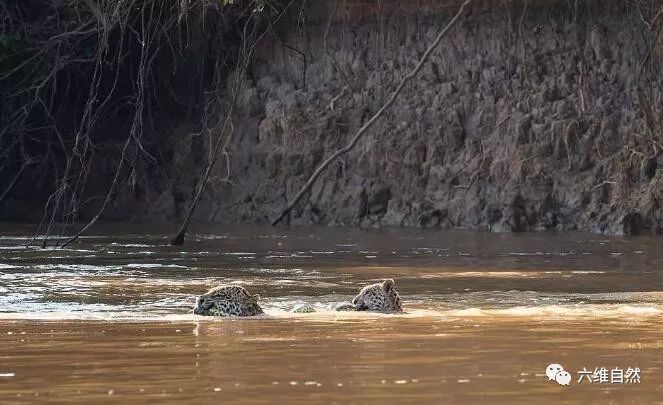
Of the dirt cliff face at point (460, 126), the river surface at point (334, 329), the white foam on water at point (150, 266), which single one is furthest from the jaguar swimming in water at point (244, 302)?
the dirt cliff face at point (460, 126)

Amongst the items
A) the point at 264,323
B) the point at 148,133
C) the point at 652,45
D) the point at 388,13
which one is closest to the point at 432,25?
the point at 388,13

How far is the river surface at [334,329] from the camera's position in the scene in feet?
20.9

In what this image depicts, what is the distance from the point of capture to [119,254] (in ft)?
55.5

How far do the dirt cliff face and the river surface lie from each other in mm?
4322

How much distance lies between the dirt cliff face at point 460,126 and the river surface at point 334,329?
170 inches

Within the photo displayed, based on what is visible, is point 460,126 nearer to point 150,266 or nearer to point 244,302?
point 150,266

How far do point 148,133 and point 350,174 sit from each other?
5289 mm

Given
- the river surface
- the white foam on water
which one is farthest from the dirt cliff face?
the white foam on water

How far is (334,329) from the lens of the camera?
8758 millimetres

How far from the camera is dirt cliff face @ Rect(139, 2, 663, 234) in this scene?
2123 centimetres

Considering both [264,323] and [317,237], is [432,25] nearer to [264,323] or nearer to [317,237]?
[317,237]

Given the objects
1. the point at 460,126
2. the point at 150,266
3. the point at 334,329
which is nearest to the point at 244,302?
the point at 334,329

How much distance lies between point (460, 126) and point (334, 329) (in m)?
14.7

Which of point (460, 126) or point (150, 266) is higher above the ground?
point (460, 126)
